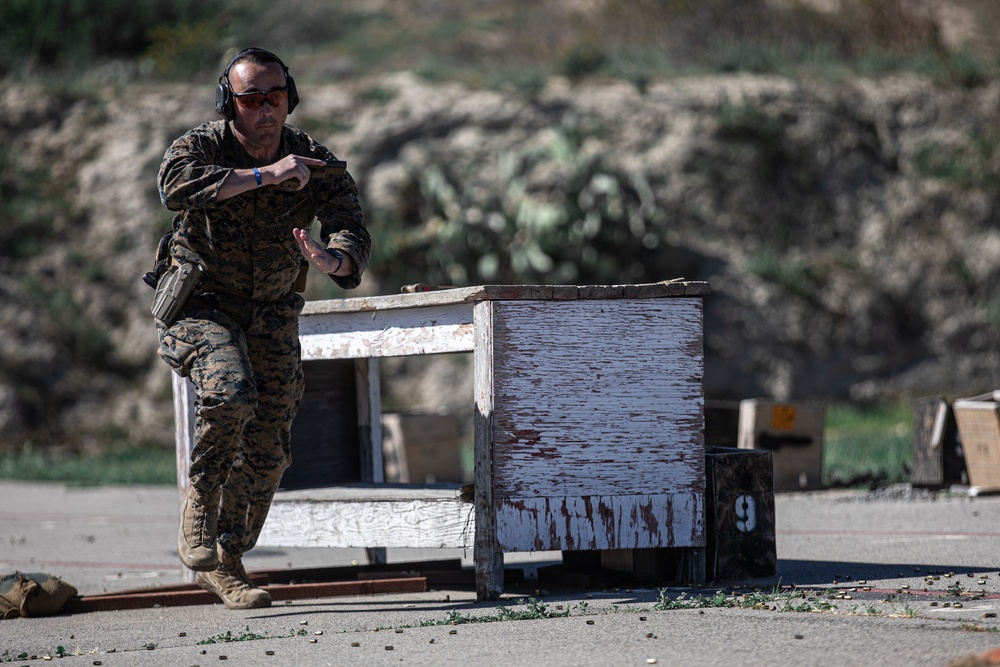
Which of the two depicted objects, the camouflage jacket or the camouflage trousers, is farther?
the camouflage jacket

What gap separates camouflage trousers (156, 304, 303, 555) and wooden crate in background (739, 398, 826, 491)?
4.66 metres

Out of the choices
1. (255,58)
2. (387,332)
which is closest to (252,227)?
(255,58)

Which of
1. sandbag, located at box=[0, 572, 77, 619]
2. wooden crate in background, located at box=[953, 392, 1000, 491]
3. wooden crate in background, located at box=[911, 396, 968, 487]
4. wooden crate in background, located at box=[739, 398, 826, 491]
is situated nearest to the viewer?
sandbag, located at box=[0, 572, 77, 619]

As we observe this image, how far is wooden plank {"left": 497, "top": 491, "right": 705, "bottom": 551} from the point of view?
4453 mm

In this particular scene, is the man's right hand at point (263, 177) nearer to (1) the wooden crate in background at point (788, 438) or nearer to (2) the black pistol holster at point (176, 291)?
(2) the black pistol holster at point (176, 291)

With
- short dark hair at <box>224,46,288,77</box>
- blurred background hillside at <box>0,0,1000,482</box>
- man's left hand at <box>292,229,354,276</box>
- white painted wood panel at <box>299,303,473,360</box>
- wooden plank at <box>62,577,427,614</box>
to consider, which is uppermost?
blurred background hillside at <box>0,0,1000,482</box>

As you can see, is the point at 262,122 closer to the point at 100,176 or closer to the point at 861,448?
the point at 861,448

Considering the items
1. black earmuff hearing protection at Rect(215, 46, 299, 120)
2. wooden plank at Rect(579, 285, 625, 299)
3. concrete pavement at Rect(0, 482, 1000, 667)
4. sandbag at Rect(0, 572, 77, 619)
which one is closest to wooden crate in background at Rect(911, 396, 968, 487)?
concrete pavement at Rect(0, 482, 1000, 667)

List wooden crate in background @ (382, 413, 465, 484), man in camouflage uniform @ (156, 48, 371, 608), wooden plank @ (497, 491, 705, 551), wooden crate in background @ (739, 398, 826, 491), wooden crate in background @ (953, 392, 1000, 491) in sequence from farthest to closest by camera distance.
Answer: wooden crate in background @ (382, 413, 465, 484) → wooden crate in background @ (739, 398, 826, 491) → wooden crate in background @ (953, 392, 1000, 491) → wooden plank @ (497, 491, 705, 551) → man in camouflage uniform @ (156, 48, 371, 608)

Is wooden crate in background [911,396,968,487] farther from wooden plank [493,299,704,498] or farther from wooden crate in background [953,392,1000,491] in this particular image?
wooden plank [493,299,704,498]

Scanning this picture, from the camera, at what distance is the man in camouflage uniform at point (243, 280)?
4.20 m

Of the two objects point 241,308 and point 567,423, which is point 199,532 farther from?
point 567,423

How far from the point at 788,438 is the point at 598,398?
438 centimetres

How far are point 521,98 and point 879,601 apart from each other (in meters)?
13.5
